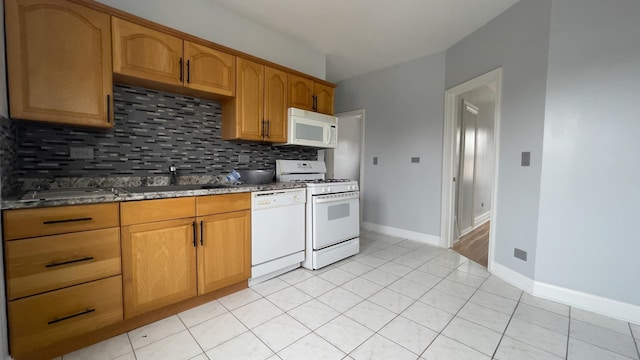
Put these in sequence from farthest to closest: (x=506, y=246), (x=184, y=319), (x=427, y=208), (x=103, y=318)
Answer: (x=427, y=208)
(x=506, y=246)
(x=184, y=319)
(x=103, y=318)

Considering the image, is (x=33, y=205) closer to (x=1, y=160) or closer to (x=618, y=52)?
(x=1, y=160)

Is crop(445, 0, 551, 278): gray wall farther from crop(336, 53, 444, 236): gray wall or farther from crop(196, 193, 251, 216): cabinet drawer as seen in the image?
crop(196, 193, 251, 216): cabinet drawer

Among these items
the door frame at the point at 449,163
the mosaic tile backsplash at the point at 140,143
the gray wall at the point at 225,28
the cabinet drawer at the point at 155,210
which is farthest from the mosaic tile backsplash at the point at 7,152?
the door frame at the point at 449,163

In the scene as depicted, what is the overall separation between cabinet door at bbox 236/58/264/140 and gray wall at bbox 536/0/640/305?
2.58m

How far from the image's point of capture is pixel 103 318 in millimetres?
1502

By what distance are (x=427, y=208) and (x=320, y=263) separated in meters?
1.88

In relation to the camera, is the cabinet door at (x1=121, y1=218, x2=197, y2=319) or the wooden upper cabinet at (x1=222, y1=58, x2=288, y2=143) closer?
the cabinet door at (x1=121, y1=218, x2=197, y2=319)

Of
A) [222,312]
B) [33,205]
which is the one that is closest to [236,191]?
[222,312]

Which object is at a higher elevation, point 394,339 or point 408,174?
point 408,174

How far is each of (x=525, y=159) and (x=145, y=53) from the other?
3.30 m

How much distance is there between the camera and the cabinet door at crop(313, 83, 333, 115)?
314 centimetres

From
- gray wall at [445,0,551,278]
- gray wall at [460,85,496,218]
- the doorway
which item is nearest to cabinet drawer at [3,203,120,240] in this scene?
gray wall at [445,0,551,278]

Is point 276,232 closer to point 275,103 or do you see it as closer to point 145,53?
point 275,103

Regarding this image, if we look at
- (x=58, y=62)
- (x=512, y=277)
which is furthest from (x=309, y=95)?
(x=512, y=277)
